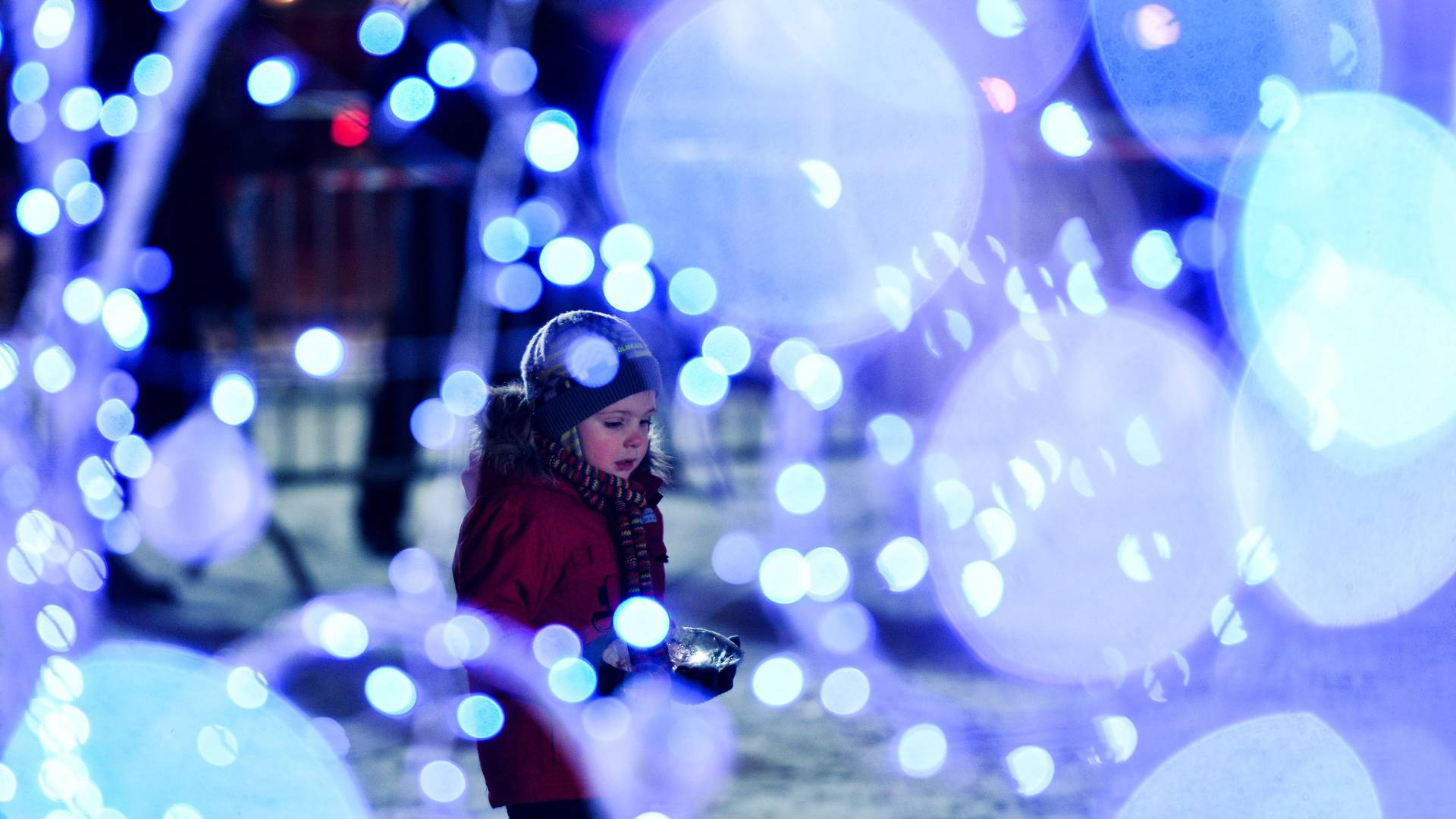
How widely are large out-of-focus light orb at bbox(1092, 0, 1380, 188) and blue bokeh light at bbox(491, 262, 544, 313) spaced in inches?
90.2

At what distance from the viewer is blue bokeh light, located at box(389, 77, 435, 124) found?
348 cm

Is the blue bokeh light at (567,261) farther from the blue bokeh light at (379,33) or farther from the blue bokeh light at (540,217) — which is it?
the blue bokeh light at (379,33)

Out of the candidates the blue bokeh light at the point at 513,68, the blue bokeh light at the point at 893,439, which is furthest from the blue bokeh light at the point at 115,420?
the blue bokeh light at the point at 893,439

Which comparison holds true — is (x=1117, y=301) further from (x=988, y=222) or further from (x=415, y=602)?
(x=415, y=602)

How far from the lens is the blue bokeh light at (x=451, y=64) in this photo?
368 centimetres

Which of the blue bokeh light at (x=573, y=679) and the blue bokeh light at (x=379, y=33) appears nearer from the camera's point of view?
the blue bokeh light at (x=573, y=679)

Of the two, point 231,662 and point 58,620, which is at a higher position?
point 58,620

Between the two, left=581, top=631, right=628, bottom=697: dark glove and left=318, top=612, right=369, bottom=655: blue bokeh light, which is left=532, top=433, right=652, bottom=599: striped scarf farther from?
left=318, top=612, right=369, bottom=655: blue bokeh light

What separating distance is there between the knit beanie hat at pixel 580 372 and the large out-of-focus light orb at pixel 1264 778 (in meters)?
1.46

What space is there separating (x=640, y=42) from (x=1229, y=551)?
2104mm

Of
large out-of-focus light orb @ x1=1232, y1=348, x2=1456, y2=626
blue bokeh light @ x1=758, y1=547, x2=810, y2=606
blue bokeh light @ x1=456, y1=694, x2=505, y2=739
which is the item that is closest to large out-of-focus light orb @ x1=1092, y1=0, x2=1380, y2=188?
large out-of-focus light orb @ x1=1232, y1=348, x2=1456, y2=626

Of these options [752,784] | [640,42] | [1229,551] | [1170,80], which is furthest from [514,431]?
[640,42]

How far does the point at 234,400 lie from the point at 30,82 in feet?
2.49

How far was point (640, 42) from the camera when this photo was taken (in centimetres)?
418
